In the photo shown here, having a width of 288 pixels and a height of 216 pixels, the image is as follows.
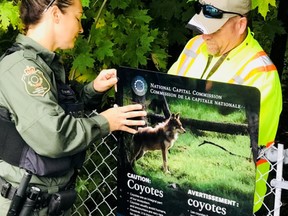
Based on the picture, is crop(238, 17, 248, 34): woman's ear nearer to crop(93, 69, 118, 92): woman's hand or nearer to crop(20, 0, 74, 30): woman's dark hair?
crop(93, 69, 118, 92): woman's hand

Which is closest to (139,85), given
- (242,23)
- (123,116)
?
(123,116)

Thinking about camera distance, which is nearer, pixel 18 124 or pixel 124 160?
pixel 18 124

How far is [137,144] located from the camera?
7.61 ft

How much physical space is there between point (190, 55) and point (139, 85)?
466 millimetres

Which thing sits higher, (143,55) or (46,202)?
(143,55)

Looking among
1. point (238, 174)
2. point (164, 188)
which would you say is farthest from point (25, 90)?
point (238, 174)

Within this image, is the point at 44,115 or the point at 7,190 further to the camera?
the point at 7,190

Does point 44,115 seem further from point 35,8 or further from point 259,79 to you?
point 259,79

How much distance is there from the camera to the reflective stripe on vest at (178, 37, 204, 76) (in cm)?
258

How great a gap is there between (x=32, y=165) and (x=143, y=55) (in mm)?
1425

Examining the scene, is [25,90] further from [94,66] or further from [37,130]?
[94,66]

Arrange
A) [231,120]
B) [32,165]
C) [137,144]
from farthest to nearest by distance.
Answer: [137,144] < [32,165] < [231,120]

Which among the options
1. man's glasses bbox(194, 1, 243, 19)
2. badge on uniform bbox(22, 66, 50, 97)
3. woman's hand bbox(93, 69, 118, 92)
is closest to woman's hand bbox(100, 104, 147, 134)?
woman's hand bbox(93, 69, 118, 92)

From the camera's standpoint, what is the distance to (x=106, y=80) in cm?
243
